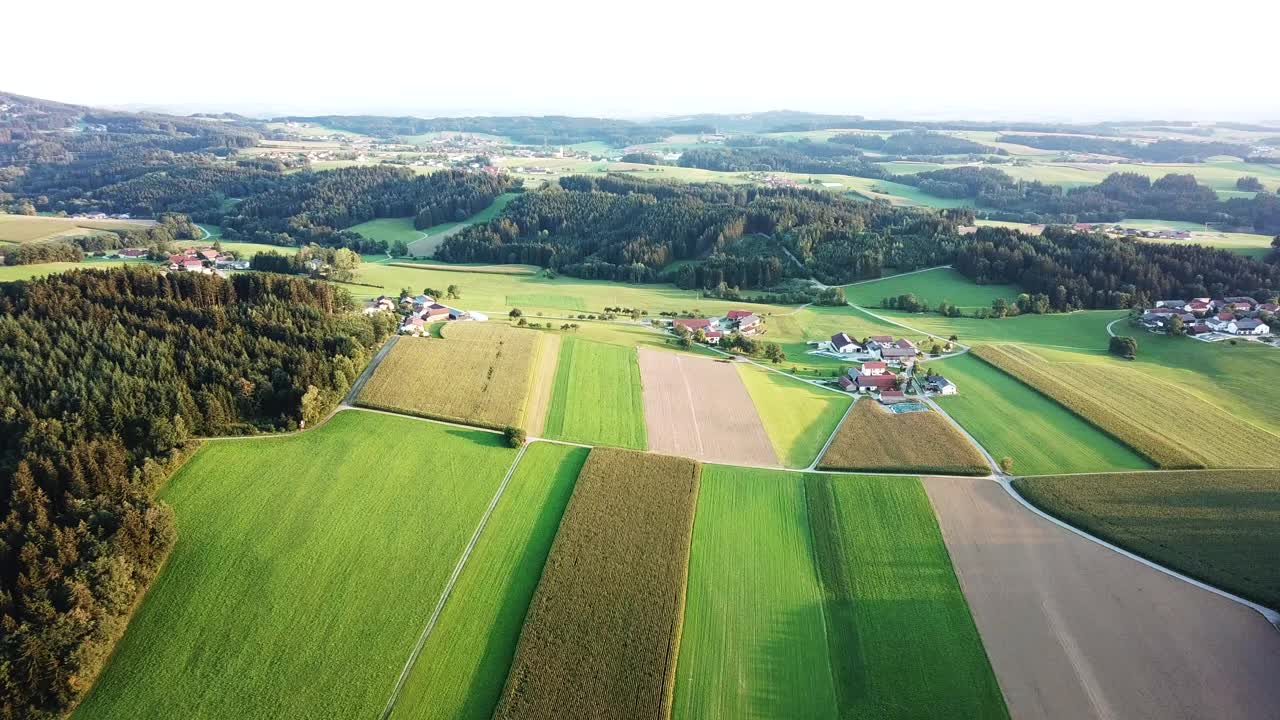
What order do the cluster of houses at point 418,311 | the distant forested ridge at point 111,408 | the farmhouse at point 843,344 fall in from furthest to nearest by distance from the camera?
the farmhouse at point 843,344 → the cluster of houses at point 418,311 → the distant forested ridge at point 111,408

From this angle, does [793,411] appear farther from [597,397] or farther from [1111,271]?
[1111,271]


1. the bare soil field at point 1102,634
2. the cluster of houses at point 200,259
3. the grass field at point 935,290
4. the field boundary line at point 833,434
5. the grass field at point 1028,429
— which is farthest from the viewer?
the cluster of houses at point 200,259

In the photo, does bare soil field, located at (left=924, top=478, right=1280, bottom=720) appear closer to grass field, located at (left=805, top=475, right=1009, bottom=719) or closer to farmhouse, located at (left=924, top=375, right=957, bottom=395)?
grass field, located at (left=805, top=475, right=1009, bottom=719)

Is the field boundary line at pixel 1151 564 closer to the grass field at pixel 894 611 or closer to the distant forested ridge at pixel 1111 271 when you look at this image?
the grass field at pixel 894 611

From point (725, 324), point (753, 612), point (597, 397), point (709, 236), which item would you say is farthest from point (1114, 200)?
point (753, 612)

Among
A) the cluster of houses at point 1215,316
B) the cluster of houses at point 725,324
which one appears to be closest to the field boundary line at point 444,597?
the cluster of houses at point 725,324

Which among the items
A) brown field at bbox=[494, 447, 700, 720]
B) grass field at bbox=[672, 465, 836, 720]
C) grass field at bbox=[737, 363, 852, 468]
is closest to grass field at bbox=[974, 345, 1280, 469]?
grass field at bbox=[737, 363, 852, 468]

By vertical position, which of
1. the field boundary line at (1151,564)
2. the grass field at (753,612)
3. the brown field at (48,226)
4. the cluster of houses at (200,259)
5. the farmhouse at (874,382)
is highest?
the brown field at (48,226)

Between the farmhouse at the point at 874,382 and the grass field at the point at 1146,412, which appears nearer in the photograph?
the grass field at the point at 1146,412
